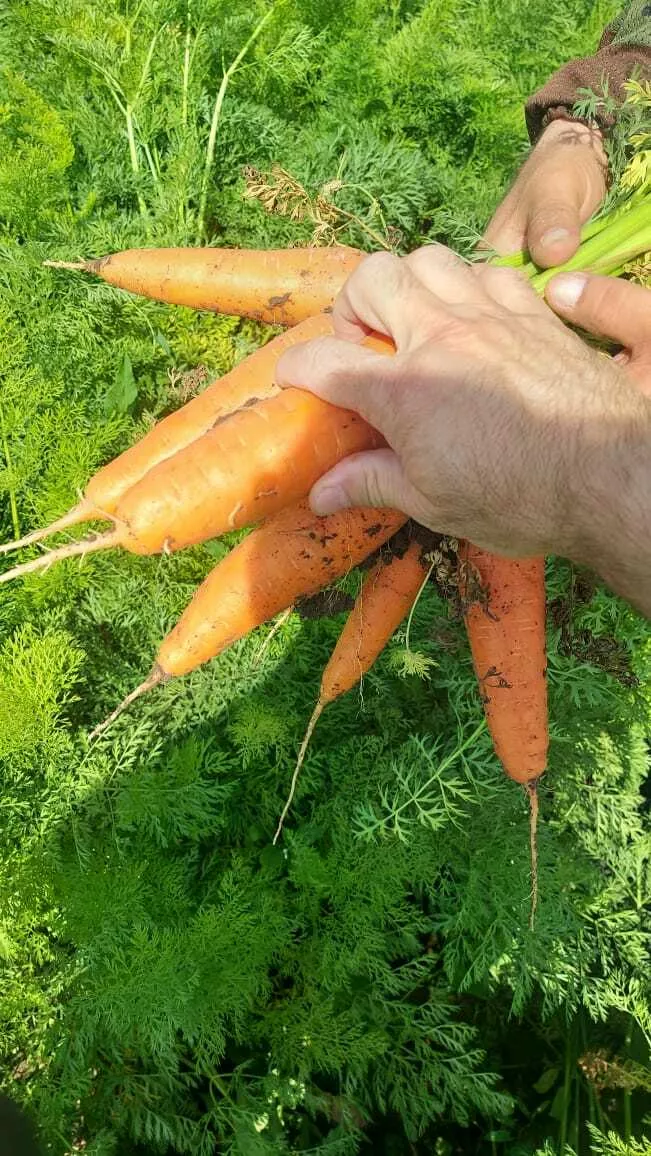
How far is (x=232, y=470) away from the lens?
1437 millimetres

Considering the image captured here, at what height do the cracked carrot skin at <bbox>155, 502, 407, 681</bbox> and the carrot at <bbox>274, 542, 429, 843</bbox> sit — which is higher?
the cracked carrot skin at <bbox>155, 502, 407, 681</bbox>

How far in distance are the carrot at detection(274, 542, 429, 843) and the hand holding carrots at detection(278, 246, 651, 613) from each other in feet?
1.56

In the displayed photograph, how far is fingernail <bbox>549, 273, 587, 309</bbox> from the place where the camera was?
1.31 m

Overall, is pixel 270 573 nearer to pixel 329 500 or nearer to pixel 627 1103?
pixel 329 500

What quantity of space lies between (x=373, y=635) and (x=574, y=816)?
121 centimetres

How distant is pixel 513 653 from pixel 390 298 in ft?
2.94

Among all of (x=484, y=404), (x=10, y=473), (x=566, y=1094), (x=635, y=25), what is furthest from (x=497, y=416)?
(x=566, y=1094)

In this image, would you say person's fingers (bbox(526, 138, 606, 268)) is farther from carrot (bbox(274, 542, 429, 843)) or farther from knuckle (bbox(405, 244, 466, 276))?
carrot (bbox(274, 542, 429, 843))

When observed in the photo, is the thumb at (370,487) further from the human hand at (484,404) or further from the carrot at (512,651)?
the carrot at (512,651)

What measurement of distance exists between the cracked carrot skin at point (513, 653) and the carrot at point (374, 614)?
0.48 feet

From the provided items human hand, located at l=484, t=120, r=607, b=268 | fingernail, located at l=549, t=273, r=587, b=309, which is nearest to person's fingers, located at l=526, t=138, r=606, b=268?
human hand, located at l=484, t=120, r=607, b=268

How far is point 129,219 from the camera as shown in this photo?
252cm

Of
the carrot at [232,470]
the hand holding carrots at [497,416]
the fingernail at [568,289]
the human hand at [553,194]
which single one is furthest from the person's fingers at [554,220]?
the carrot at [232,470]

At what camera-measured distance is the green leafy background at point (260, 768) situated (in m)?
2.12
